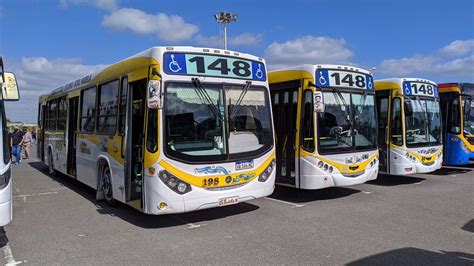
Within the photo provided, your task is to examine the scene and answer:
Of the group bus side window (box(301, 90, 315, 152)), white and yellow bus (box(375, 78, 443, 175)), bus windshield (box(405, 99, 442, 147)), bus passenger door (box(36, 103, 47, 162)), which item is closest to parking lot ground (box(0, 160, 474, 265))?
white and yellow bus (box(375, 78, 443, 175))

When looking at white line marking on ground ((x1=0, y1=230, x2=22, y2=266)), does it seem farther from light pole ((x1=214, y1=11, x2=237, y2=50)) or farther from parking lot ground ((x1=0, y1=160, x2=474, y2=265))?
light pole ((x1=214, y1=11, x2=237, y2=50))

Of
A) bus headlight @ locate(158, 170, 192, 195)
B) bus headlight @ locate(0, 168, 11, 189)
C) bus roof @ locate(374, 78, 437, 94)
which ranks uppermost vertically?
bus roof @ locate(374, 78, 437, 94)

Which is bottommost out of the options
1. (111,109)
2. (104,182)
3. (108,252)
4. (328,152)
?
(108,252)

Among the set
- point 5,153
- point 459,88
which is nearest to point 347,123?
point 459,88

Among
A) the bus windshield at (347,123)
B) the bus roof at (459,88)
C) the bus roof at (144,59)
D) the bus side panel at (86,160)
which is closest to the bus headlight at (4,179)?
the bus roof at (144,59)

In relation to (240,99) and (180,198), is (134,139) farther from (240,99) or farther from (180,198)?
(240,99)

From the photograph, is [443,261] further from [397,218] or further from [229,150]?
[229,150]

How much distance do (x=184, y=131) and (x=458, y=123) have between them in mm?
9983

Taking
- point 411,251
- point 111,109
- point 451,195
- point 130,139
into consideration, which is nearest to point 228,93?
point 130,139

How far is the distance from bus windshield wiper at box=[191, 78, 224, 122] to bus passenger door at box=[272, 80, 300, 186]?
2465 millimetres

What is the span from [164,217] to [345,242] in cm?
323

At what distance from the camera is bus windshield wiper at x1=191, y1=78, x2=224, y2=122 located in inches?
258

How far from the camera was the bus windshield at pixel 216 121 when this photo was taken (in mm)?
6348

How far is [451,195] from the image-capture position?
9453 mm
